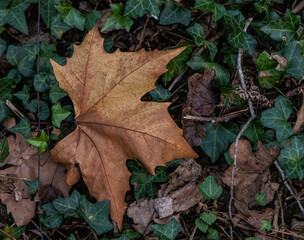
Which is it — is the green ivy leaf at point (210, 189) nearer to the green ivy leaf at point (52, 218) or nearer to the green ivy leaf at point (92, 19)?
the green ivy leaf at point (52, 218)

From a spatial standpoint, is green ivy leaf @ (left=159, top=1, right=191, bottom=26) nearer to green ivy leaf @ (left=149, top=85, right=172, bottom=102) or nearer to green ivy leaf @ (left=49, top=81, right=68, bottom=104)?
green ivy leaf @ (left=149, top=85, right=172, bottom=102)

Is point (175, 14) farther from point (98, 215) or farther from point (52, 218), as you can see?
point (52, 218)

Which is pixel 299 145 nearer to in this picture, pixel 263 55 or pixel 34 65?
pixel 263 55

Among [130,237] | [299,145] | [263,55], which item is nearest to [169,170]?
[130,237]

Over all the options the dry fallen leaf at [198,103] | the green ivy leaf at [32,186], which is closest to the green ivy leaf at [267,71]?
the dry fallen leaf at [198,103]

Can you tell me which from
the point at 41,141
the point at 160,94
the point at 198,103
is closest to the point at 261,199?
the point at 198,103
